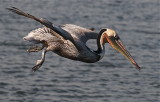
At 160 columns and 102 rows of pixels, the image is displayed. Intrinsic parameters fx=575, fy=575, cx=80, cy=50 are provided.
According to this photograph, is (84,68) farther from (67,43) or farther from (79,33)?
(67,43)

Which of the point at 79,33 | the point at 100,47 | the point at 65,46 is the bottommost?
the point at 100,47

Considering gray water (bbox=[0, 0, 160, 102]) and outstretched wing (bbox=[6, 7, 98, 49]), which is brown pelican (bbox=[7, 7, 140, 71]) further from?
gray water (bbox=[0, 0, 160, 102])

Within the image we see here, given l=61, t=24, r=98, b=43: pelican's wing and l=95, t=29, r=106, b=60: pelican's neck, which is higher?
l=61, t=24, r=98, b=43: pelican's wing

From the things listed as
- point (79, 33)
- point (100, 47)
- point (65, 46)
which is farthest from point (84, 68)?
point (65, 46)

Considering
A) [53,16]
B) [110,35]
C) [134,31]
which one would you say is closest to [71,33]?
[110,35]

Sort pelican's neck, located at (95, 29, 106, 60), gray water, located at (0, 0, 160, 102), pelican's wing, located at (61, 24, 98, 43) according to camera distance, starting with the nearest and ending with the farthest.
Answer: pelican's neck, located at (95, 29, 106, 60) → pelican's wing, located at (61, 24, 98, 43) → gray water, located at (0, 0, 160, 102)

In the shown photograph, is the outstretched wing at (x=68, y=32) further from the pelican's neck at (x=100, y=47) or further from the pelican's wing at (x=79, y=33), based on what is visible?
the pelican's neck at (x=100, y=47)

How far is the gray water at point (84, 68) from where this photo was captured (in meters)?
22.5

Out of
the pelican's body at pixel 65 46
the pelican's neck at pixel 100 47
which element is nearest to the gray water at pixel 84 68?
the pelican's neck at pixel 100 47

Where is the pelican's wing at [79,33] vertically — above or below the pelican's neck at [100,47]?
above

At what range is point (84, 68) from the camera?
25.9 meters

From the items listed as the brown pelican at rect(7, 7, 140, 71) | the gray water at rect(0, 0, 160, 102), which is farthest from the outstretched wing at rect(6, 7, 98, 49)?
the gray water at rect(0, 0, 160, 102)

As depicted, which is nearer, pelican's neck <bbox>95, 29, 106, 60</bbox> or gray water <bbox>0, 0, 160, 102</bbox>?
pelican's neck <bbox>95, 29, 106, 60</bbox>

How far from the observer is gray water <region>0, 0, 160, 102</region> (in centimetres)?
2255
